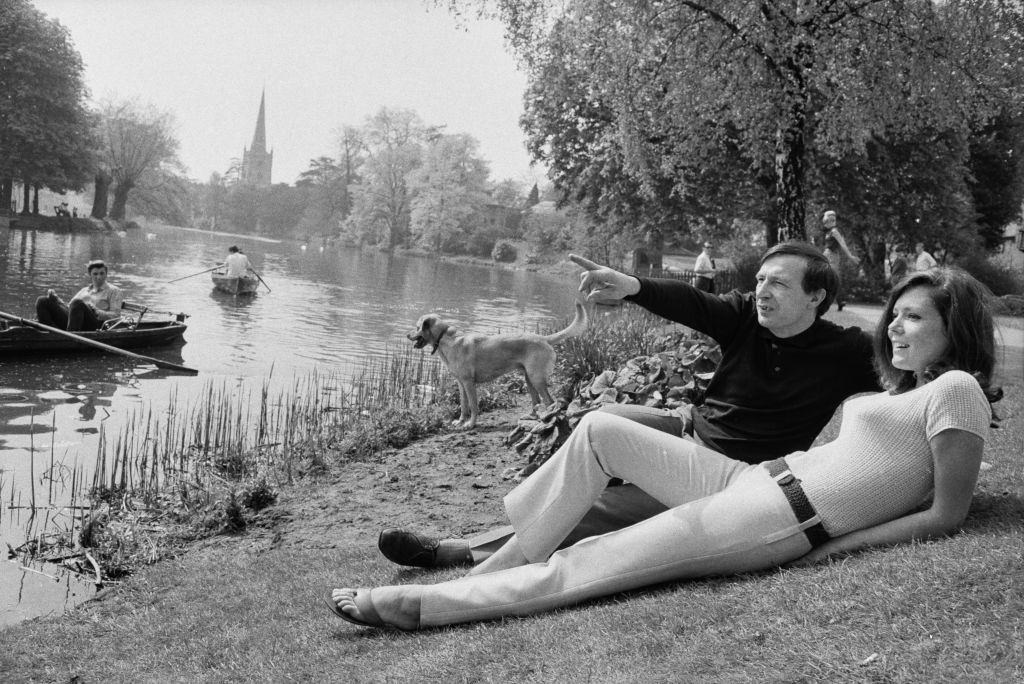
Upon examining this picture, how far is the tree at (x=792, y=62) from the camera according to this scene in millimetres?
13703

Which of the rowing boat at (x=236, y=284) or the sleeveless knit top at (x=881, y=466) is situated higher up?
the sleeveless knit top at (x=881, y=466)

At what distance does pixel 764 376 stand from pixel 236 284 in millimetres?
26733

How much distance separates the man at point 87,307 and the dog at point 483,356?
8043 mm

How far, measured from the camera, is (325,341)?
784 inches

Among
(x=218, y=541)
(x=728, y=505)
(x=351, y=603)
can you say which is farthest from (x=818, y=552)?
(x=218, y=541)

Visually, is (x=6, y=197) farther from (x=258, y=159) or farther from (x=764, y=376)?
(x=258, y=159)

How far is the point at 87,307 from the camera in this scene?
14.7 meters

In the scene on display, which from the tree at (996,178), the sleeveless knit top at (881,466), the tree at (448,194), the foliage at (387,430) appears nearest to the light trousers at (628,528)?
the sleeveless knit top at (881,466)

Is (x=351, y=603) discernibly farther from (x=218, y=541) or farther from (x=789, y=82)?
(x=789, y=82)

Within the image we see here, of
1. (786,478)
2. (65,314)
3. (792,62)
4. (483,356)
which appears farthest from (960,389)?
(65,314)

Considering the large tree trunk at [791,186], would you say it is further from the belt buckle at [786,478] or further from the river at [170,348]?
the belt buckle at [786,478]

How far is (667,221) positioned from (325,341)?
18.3m

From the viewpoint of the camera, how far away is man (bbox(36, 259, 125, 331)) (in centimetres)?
1434

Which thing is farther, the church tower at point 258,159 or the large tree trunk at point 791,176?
the church tower at point 258,159
